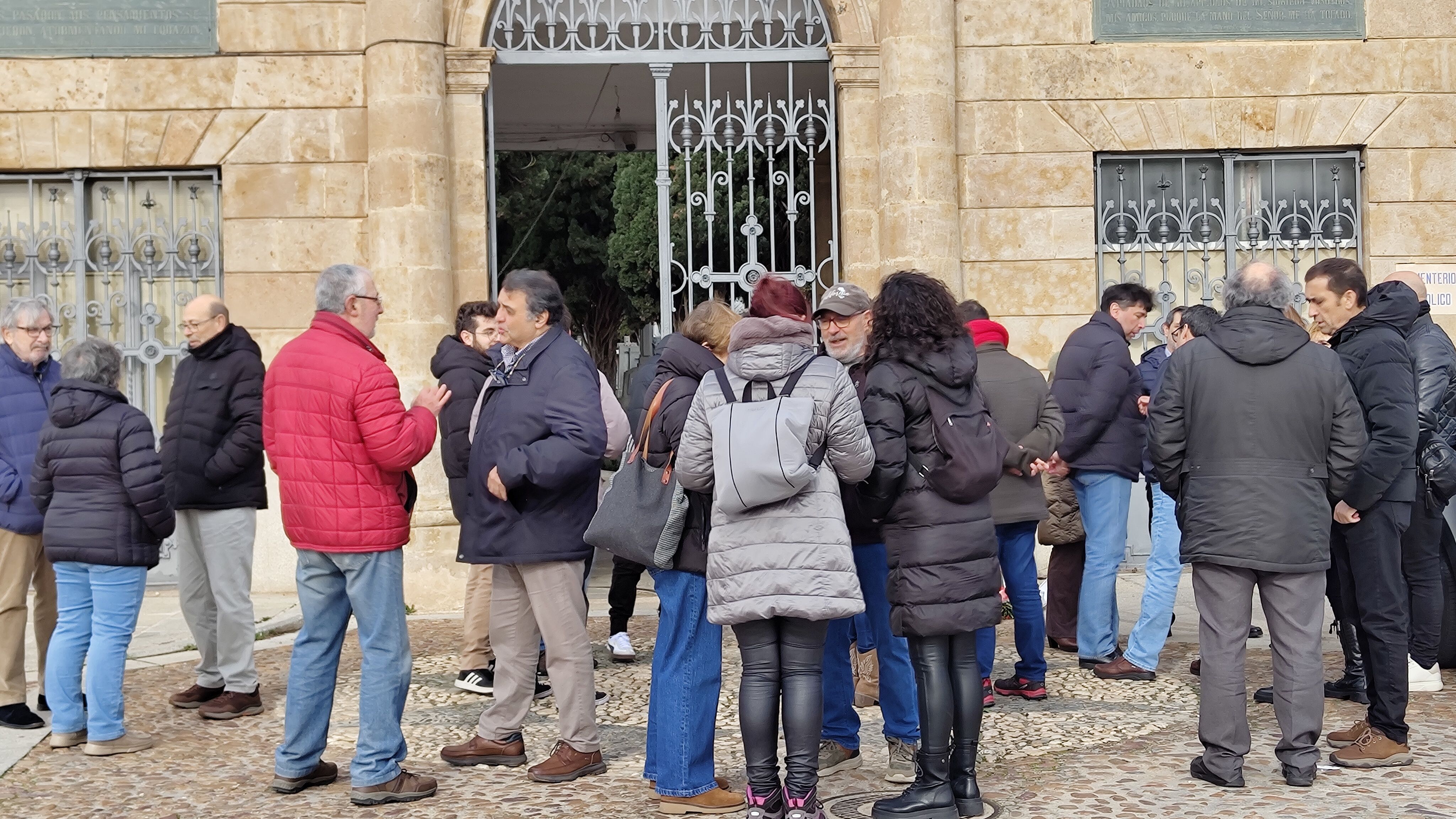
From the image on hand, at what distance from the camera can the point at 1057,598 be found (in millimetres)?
Answer: 7734

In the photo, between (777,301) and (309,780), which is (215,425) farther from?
(777,301)

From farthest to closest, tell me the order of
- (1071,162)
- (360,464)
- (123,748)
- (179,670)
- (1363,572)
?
(1071,162), (179,670), (123,748), (1363,572), (360,464)

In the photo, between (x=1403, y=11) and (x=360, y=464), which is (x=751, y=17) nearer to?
(x=1403, y=11)

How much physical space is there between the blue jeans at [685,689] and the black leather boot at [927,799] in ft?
2.02

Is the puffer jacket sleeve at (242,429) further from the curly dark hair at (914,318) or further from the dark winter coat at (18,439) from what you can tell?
the curly dark hair at (914,318)

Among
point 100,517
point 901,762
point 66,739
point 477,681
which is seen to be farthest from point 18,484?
point 901,762

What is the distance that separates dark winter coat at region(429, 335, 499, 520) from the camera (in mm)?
6750

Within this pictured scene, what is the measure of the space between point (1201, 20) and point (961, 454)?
258 inches

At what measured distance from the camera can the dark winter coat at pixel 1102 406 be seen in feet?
23.0

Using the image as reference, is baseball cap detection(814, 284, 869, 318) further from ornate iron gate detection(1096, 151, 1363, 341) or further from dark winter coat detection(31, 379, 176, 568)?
ornate iron gate detection(1096, 151, 1363, 341)

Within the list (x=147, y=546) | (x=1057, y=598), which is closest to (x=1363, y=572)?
(x=1057, y=598)

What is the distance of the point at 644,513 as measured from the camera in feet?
16.4

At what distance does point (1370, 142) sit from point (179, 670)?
833cm

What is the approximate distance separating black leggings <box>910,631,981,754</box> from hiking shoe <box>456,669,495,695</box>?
8.71 ft
